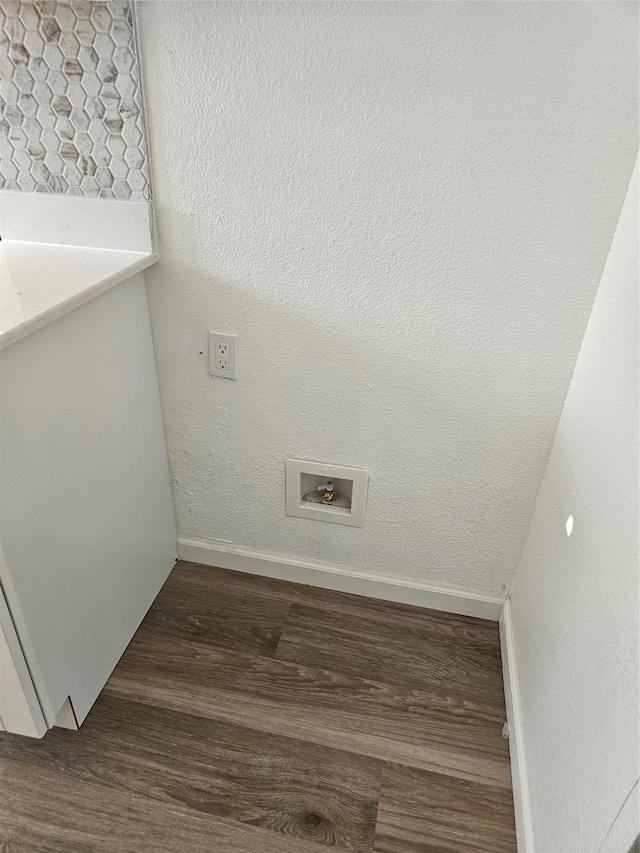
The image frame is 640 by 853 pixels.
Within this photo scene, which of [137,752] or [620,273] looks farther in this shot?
[137,752]

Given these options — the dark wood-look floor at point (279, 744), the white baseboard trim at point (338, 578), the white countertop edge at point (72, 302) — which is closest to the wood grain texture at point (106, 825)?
the dark wood-look floor at point (279, 744)

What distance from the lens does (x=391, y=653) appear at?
1401mm

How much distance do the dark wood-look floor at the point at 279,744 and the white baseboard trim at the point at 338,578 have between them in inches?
1.3

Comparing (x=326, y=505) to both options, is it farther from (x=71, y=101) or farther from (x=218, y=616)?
(x=71, y=101)

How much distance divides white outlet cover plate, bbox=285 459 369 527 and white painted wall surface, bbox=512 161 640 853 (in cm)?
41

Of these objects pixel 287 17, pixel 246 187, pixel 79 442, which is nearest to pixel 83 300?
pixel 79 442

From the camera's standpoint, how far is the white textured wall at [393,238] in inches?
38.8

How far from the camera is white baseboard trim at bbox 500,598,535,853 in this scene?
1.03 m

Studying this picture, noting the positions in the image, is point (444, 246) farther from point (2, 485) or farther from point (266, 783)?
point (266, 783)

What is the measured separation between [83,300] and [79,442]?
0.26 meters

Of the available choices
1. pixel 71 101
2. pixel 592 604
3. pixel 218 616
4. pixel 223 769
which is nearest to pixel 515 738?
pixel 592 604

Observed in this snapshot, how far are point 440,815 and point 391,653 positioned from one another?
36cm

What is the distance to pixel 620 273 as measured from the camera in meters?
0.99

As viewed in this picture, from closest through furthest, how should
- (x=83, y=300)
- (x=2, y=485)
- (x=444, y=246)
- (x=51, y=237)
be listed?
(x=2, y=485)
(x=83, y=300)
(x=444, y=246)
(x=51, y=237)
